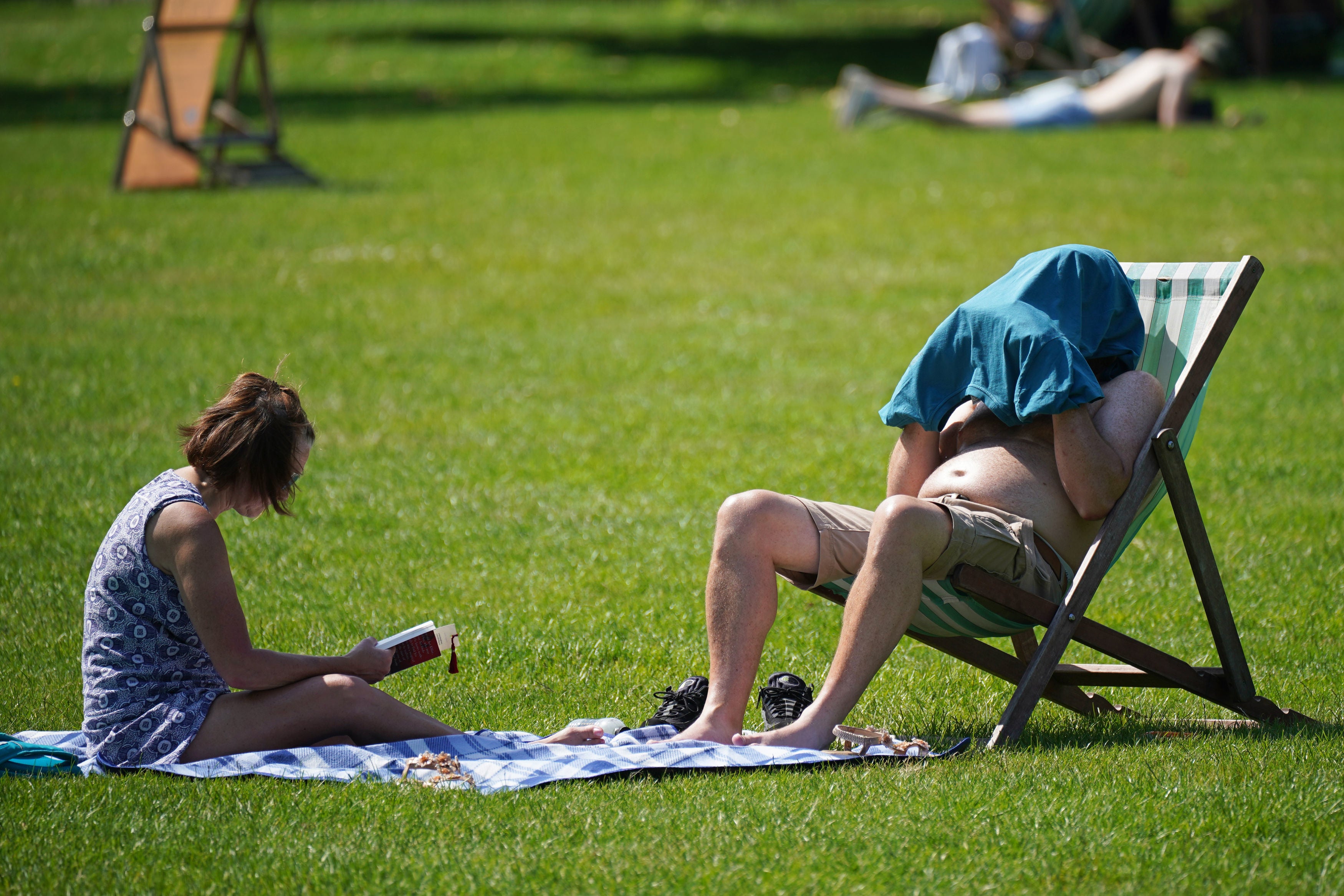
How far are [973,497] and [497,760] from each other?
151cm

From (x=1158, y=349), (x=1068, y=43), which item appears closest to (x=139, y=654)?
(x=1158, y=349)

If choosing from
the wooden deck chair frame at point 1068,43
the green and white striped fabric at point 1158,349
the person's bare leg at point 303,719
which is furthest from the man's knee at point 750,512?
the wooden deck chair frame at point 1068,43

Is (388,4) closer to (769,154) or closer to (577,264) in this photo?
(769,154)

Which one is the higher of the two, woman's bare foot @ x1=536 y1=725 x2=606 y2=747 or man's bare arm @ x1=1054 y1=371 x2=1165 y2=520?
man's bare arm @ x1=1054 y1=371 x2=1165 y2=520

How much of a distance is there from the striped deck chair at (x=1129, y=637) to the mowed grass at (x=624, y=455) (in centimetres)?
16

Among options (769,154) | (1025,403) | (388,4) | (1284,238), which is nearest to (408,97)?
(769,154)

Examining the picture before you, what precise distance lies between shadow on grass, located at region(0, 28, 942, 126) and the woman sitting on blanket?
17344 mm

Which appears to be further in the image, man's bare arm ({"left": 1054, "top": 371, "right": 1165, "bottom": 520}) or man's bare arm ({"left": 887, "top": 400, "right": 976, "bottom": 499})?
man's bare arm ({"left": 887, "top": 400, "right": 976, "bottom": 499})

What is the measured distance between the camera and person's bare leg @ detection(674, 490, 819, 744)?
3.91m

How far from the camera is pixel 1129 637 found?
415cm

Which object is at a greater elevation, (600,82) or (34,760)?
(600,82)

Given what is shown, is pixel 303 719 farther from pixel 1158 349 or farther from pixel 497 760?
pixel 1158 349

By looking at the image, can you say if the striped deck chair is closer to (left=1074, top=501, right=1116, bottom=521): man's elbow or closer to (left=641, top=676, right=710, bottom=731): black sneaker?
(left=1074, top=501, right=1116, bottom=521): man's elbow

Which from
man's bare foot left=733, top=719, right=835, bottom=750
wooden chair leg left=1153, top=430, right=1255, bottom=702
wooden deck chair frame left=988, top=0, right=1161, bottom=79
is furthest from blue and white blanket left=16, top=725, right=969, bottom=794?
wooden deck chair frame left=988, top=0, right=1161, bottom=79
